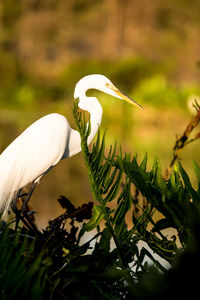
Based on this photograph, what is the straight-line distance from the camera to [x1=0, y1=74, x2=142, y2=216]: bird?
2.16 meters

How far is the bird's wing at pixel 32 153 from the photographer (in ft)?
7.04

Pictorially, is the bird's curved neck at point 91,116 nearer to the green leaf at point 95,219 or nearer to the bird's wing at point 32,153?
the bird's wing at point 32,153

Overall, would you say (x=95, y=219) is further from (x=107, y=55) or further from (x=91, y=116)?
(x=107, y=55)

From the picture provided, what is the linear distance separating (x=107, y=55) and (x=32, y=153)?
101 feet

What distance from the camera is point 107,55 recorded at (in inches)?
1283

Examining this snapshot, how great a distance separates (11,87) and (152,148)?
12.5 m

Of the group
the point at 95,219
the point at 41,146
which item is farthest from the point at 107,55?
the point at 95,219

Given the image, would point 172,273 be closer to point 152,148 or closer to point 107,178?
point 107,178

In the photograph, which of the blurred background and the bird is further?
the blurred background

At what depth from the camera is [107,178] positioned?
1.22 meters

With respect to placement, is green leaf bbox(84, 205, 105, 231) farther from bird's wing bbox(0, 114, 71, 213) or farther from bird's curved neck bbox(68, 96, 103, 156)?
bird's curved neck bbox(68, 96, 103, 156)

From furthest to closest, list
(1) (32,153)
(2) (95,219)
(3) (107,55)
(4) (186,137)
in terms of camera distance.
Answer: (3) (107,55), (1) (32,153), (4) (186,137), (2) (95,219)

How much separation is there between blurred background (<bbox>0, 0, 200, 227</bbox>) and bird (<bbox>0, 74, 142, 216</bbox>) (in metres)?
7.37

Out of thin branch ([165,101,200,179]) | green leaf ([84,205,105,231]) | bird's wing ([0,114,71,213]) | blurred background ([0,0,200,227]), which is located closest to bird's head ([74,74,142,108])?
bird's wing ([0,114,71,213])
